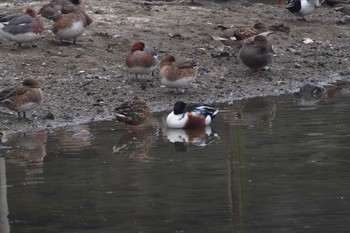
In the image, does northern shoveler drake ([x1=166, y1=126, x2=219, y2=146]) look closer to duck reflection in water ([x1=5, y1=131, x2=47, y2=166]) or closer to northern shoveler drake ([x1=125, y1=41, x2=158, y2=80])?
duck reflection in water ([x1=5, y1=131, x2=47, y2=166])

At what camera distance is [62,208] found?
1019cm

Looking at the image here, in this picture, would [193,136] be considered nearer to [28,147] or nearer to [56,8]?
[28,147]

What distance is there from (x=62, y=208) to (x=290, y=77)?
1017cm

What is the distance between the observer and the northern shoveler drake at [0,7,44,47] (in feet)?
59.8

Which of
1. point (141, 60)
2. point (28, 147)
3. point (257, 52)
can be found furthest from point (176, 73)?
point (28, 147)

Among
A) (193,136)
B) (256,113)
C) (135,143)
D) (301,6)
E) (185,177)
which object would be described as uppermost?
(185,177)

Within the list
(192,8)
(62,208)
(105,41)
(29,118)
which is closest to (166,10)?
(192,8)

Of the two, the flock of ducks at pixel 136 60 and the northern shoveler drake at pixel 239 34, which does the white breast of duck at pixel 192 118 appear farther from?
the northern shoveler drake at pixel 239 34

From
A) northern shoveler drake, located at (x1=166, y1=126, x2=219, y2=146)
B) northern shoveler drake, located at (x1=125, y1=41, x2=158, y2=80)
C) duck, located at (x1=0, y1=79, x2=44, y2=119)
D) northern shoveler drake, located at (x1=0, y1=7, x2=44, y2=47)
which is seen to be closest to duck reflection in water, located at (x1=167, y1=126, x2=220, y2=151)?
northern shoveler drake, located at (x1=166, y1=126, x2=219, y2=146)

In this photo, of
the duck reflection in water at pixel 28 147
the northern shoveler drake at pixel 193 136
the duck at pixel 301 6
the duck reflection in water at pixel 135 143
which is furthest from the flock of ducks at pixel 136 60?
the duck at pixel 301 6

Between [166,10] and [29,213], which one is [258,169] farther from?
[166,10]

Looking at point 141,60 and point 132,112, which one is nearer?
point 132,112

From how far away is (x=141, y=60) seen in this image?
1731cm

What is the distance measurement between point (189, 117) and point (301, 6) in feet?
32.2
